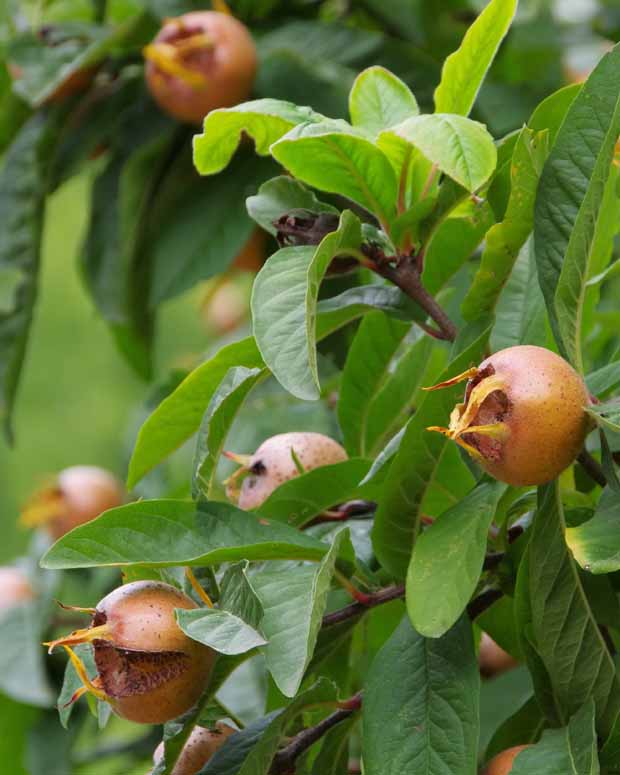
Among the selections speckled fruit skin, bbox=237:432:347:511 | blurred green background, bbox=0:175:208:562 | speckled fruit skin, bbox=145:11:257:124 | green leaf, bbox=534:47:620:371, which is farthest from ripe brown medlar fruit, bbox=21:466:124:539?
blurred green background, bbox=0:175:208:562

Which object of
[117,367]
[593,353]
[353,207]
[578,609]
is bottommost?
[117,367]

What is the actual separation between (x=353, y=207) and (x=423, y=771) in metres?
0.36

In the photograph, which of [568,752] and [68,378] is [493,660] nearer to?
[568,752]

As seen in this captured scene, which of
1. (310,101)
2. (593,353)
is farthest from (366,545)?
(310,101)

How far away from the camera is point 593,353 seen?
1271mm

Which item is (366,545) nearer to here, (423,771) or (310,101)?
(423,771)

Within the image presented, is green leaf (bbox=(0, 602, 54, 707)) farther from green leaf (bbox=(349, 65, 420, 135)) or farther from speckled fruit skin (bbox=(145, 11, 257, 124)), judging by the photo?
green leaf (bbox=(349, 65, 420, 135))

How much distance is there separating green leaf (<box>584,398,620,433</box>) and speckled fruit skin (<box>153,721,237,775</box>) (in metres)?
0.30

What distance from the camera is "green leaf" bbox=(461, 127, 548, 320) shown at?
0.74m

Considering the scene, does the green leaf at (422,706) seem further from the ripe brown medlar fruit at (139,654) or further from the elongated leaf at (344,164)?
the elongated leaf at (344,164)

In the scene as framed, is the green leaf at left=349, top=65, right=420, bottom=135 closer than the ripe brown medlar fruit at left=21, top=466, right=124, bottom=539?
Yes

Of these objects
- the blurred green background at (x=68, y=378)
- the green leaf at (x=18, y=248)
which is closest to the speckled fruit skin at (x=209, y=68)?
the green leaf at (x=18, y=248)

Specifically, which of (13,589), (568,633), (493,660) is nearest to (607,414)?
(568,633)

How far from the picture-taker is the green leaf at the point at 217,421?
2.48ft
